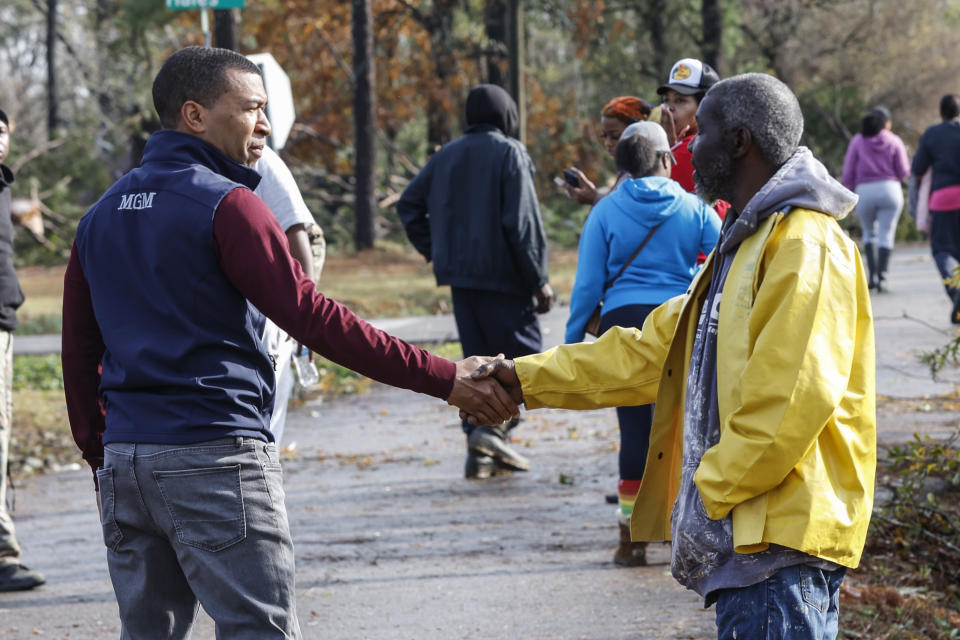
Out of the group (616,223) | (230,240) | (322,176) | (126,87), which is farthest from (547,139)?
(230,240)

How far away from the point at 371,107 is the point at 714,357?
804 inches

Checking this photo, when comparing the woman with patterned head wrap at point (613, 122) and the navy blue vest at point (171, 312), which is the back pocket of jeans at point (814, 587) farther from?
the woman with patterned head wrap at point (613, 122)

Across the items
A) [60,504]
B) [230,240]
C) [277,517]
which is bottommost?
[60,504]

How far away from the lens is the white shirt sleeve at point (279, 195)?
15.8 feet

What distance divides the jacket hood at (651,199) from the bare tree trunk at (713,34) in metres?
16.4

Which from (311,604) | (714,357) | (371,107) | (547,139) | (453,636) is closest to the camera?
(714,357)

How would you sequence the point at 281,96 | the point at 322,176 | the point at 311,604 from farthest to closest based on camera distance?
the point at 322,176, the point at 281,96, the point at 311,604

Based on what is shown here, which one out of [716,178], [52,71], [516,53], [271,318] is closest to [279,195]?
[271,318]

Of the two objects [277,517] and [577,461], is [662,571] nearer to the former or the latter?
[577,461]

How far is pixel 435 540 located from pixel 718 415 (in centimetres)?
365

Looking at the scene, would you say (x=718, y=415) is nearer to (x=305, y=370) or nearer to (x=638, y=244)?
(x=305, y=370)

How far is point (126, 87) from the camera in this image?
32.1 metres

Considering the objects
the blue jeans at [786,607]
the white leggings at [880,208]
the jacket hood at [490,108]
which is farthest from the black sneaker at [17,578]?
the white leggings at [880,208]

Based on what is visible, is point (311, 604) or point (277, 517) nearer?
point (277, 517)
